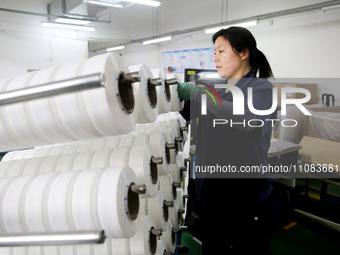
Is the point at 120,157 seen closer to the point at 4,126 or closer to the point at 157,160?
the point at 157,160

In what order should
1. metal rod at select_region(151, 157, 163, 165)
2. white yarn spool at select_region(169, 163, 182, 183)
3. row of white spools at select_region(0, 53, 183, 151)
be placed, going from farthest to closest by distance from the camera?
white yarn spool at select_region(169, 163, 182, 183) → metal rod at select_region(151, 157, 163, 165) → row of white spools at select_region(0, 53, 183, 151)

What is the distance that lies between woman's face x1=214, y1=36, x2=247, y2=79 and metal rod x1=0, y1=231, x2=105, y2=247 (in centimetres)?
110

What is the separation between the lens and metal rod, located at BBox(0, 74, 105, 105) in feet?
1.85

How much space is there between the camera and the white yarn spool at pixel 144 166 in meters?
0.93

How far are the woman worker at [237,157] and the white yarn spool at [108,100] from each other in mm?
658

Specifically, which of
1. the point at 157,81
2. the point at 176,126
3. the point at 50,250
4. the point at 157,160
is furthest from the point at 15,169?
the point at 176,126

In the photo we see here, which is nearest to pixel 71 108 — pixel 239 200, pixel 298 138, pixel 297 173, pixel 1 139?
pixel 1 139

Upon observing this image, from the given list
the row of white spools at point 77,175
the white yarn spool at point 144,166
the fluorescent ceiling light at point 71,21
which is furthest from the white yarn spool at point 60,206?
the fluorescent ceiling light at point 71,21

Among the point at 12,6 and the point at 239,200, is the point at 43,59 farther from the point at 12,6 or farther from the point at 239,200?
the point at 239,200

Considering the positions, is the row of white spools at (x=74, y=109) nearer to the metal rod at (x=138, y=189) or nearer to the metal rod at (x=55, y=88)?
the metal rod at (x=55, y=88)

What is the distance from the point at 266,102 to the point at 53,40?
682 centimetres

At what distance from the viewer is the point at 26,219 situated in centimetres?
74

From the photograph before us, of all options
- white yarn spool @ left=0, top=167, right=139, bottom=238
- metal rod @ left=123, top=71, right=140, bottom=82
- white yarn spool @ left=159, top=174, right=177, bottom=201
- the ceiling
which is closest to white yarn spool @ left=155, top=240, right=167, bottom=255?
white yarn spool @ left=159, top=174, right=177, bottom=201

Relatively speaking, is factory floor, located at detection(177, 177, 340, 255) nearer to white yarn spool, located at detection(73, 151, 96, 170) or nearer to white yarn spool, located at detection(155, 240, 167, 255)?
white yarn spool, located at detection(155, 240, 167, 255)
